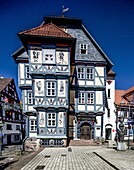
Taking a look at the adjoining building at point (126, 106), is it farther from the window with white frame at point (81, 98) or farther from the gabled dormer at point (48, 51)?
the gabled dormer at point (48, 51)

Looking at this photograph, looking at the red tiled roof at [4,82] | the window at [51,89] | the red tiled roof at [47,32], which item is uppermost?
the red tiled roof at [47,32]

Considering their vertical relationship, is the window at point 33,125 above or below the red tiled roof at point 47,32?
below

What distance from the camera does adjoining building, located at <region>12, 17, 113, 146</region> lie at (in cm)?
1838

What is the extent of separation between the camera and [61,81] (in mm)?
18797

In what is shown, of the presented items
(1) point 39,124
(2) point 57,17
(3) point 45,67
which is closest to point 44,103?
(1) point 39,124

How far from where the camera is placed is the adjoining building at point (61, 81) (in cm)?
1838

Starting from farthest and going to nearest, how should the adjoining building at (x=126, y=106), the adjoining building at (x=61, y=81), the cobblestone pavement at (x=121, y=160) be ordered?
the adjoining building at (x=126, y=106), the adjoining building at (x=61, y=81), the cobblestone pavement at (x=121, y=160)

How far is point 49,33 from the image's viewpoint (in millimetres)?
19000

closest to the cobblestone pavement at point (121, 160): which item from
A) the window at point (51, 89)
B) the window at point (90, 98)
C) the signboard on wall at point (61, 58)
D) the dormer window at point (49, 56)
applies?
the window at point (51, 89)

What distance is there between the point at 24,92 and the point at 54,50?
7796 millimetres

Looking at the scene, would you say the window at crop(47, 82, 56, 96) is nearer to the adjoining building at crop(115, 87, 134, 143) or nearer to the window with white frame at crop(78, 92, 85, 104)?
the window with white frame at crop(78, 92, 85, 104)

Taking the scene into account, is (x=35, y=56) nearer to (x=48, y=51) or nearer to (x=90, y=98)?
(x=48, y=51)

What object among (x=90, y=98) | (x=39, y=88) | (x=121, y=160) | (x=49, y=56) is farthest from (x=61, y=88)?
(x=121, y=160)

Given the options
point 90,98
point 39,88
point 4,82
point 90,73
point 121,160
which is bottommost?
point 121,160
